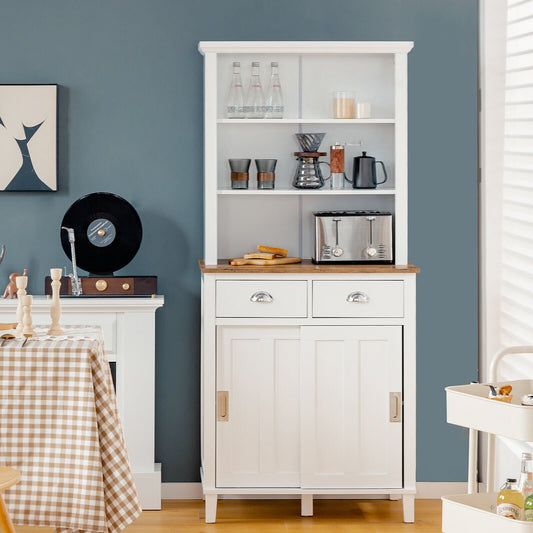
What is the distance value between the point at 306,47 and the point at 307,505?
6.43 feet

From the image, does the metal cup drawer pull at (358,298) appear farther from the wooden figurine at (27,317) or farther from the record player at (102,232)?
the wooden figurine at (27,317)

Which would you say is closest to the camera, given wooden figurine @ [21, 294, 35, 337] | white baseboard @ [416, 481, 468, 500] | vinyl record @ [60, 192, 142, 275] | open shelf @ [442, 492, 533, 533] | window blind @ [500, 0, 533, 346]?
open shelf @ [442, 492, 533, 533]

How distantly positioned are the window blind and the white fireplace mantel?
1510 mm

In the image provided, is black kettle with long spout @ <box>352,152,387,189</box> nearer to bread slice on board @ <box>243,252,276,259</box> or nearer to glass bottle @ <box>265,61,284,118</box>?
glass bottle @ <box>265,61,284,118</box>

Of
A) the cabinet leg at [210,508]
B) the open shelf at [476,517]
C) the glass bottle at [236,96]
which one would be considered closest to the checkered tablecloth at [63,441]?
the open shelf at [476,517]

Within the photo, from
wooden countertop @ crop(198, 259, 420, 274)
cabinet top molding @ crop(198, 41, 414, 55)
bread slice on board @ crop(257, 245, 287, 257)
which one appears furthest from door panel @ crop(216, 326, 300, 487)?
cabinet top molding @ crop(198, 41, 414, 55)

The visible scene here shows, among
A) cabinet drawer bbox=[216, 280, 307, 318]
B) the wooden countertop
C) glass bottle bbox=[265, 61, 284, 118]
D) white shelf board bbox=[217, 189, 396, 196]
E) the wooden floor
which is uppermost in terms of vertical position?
glass bottle bbox=[265, 61, 284, 118]

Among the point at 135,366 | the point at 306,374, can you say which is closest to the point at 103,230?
the point at 135,366

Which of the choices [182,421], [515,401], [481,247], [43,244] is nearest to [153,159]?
[43,244]

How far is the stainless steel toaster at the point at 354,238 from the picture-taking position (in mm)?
3699

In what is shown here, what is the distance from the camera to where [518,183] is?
358 cm

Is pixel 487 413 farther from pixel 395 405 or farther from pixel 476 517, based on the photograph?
pixel 395 405

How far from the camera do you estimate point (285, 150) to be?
3893 millimetres

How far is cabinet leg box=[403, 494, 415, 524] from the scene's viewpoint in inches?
142
